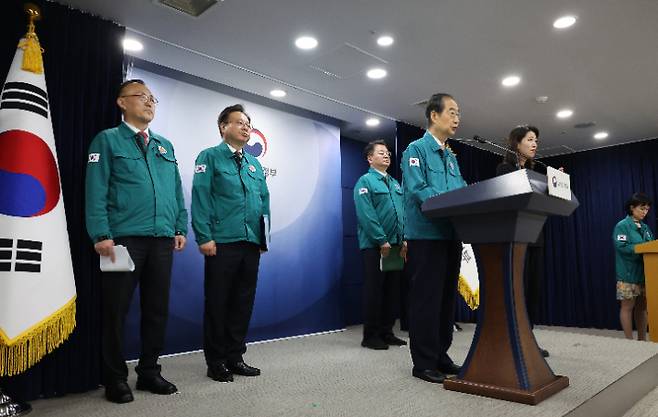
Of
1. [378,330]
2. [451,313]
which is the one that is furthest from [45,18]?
[378,330]

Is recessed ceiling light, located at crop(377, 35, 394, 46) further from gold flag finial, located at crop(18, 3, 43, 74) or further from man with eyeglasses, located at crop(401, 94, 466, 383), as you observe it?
gold flag finial, located at crop(18, 3, 43, 74)

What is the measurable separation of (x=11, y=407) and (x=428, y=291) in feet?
6.19

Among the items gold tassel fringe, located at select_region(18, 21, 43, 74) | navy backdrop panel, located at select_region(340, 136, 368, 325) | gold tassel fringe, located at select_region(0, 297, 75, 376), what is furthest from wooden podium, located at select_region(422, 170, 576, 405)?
navy backdrop panel, located at select_region(340, 136, 368, 325)

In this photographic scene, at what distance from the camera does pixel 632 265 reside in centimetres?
432

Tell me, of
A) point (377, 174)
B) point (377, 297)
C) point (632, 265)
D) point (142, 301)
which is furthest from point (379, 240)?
point (632, 265)

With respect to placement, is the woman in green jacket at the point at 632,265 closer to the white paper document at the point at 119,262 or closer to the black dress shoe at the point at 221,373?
the black dress shoe at the point at 221,373

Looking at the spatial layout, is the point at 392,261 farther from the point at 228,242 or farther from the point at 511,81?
the point at 511,81

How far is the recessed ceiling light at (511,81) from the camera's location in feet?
13.2

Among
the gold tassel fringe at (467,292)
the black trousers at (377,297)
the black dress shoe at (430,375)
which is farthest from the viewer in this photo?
the gold tassel fringe at (467,292)

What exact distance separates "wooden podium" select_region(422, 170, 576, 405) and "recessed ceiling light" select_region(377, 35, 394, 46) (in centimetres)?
177

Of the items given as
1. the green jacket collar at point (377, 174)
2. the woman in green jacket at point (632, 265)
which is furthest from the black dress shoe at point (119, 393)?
the woman in green jacket at point (632, 265)

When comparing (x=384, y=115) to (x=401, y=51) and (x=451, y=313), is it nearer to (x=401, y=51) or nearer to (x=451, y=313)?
(x=401, y=51)

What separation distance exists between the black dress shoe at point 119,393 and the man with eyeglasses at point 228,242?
0.45 m

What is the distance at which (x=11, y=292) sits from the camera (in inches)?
73.3
